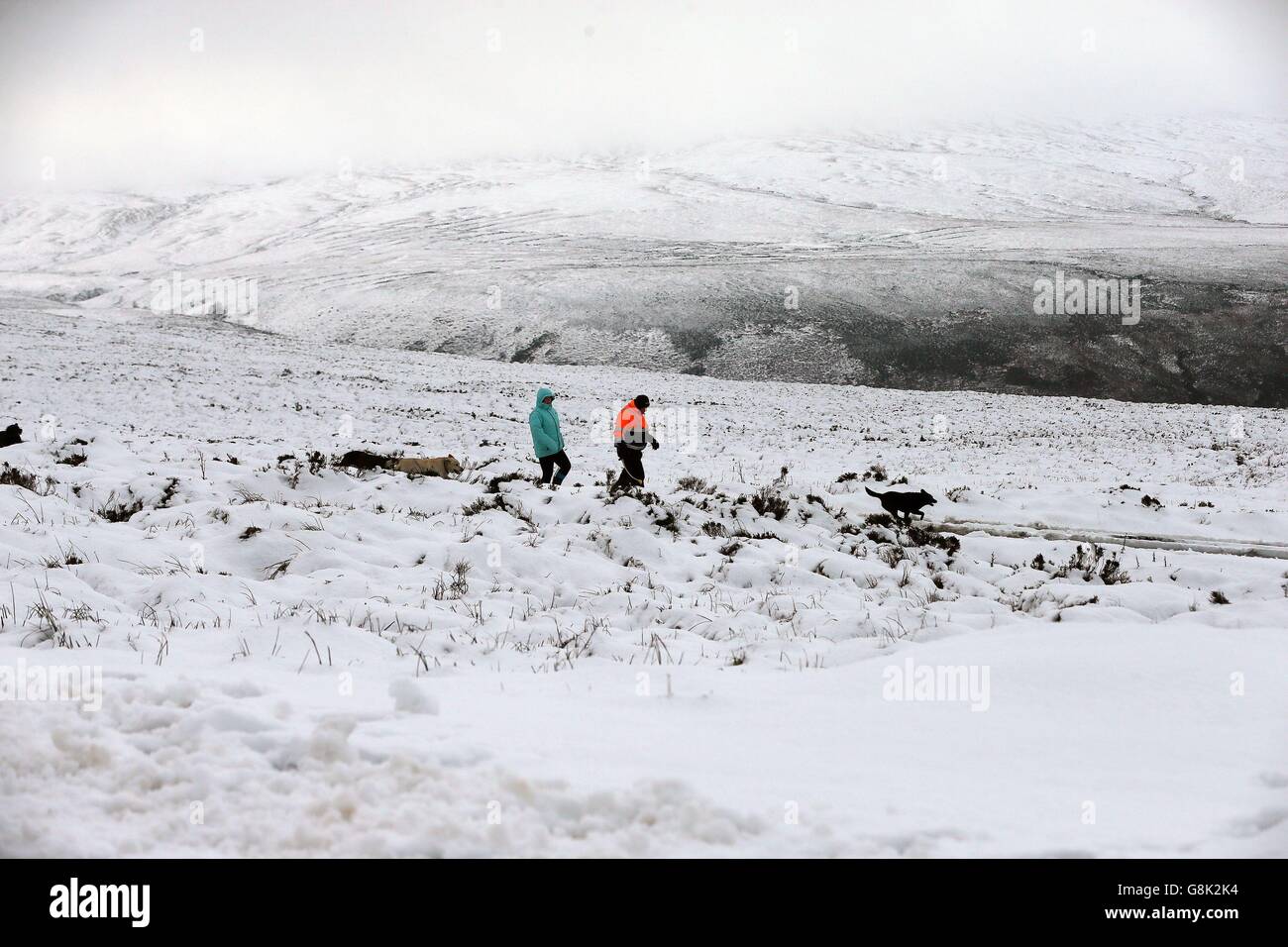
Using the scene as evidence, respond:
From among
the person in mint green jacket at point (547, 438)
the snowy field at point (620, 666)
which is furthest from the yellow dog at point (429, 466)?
the person in mint green jacket at point (547, 438)

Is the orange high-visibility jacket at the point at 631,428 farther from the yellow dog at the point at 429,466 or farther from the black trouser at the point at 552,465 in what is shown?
the yellow dog at the point at 429,466

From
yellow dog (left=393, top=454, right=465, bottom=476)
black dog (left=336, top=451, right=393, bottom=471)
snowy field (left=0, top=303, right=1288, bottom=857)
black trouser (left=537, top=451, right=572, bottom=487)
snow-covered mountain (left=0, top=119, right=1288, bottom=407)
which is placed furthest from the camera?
snow-covered mountain (left=0, top=119, right=1288, bottom=407)

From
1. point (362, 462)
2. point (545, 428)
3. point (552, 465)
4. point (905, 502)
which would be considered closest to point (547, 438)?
point (545, 428)

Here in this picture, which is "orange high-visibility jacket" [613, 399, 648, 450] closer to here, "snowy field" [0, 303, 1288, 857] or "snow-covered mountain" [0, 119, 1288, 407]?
"snowy field" [0, 303, 1288, 857]

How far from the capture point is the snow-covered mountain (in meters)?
50.3

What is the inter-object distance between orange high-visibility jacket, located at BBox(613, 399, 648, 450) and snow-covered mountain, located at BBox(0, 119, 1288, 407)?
36188mm

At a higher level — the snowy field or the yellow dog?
the yellow dog

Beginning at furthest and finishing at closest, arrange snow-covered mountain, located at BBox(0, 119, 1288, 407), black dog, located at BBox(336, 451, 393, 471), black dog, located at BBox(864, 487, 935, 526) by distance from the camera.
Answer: snow-covered mountain, located at BBox(0, 119, 1288, 407)
black dog, located at BBox(336, 451, 393, 471)
black dog, located at BBox(864, 487, 935, 526)

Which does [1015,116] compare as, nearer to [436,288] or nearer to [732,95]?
[732,95]

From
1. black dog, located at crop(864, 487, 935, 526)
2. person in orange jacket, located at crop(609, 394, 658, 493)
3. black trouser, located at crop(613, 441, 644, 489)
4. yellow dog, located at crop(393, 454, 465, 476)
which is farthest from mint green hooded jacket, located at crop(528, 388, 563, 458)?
black dog, located at crop(864, 487, 935, 526)

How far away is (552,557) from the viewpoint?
8070 millimetres
